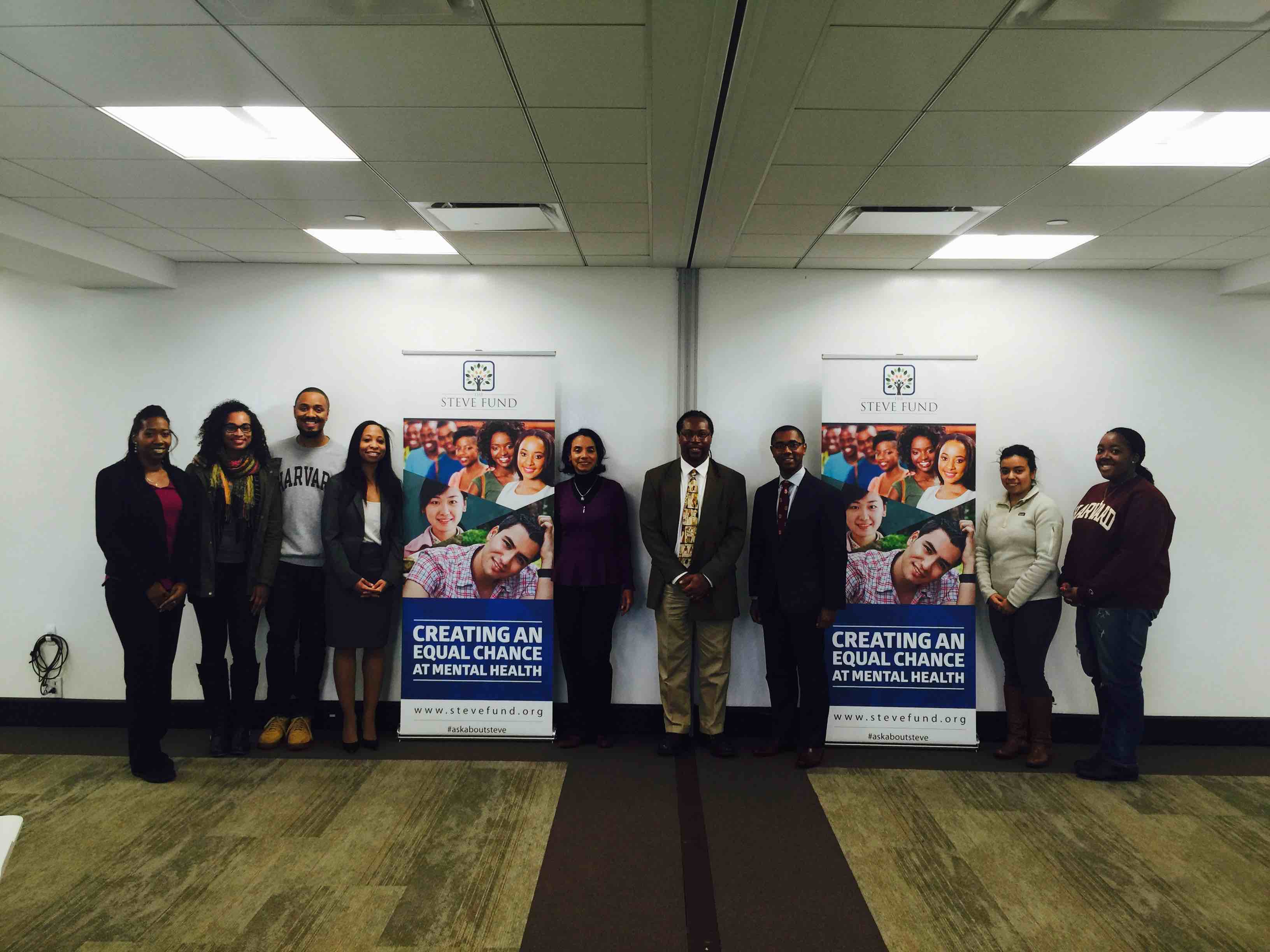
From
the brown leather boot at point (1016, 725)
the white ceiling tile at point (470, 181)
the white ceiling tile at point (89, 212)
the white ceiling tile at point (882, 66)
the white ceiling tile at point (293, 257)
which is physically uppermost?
the white ceiling tile at point (293, 257)

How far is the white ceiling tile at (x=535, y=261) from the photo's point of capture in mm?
4293

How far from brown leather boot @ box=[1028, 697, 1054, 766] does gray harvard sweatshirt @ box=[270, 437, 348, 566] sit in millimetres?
4016

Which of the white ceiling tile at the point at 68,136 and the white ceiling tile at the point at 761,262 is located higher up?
the white ceiling tile at the point at 761,262

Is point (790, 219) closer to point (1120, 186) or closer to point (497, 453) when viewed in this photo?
point (1120, 186)

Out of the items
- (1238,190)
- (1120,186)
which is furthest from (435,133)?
(1238,190)

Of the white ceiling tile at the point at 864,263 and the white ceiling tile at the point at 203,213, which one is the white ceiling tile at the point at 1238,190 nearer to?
the white ceiling tile at the point at 864,263

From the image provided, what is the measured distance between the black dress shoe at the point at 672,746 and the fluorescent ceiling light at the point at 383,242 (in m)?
2.97

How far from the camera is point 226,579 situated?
399 centimetres

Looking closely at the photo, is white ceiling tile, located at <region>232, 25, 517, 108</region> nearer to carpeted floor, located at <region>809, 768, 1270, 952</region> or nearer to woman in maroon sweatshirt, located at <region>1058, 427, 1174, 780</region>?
carpeted floor, located at <region>809, 768, 1270, 952</region>

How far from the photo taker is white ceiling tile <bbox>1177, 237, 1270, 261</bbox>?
383 centimetres

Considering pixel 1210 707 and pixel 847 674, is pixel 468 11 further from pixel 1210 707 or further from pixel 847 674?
pixel 1210 707

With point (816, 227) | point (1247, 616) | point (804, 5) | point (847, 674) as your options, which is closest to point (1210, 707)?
A: point (1247, 616)

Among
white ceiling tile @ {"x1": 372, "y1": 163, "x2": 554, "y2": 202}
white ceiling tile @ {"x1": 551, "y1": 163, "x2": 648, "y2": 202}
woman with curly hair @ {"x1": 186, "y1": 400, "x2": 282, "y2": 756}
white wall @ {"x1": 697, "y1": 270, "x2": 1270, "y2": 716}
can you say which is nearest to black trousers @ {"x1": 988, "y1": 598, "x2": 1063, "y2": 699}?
white wall @ {"x1": 697, "y1": 270, "x2": 1270, "y2": 716}

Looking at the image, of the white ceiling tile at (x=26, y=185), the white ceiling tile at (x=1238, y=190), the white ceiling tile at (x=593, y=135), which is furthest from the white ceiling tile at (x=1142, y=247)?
the white ceiling tile at (x=26, y=185)
